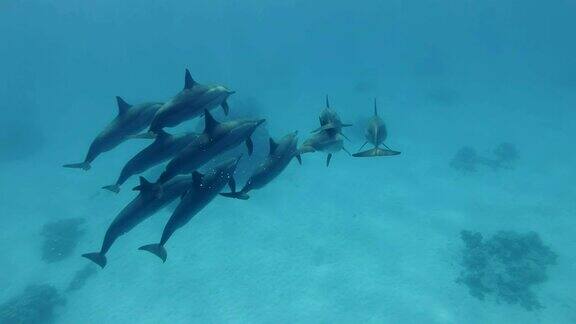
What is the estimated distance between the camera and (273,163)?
5562 millimetres

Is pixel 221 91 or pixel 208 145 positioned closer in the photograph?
pixel 208 145

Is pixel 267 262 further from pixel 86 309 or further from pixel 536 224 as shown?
pixel 536 224

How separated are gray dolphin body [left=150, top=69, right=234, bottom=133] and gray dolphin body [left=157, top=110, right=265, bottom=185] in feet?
1.46

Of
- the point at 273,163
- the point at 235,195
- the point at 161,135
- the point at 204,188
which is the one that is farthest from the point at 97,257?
the point at 273,163

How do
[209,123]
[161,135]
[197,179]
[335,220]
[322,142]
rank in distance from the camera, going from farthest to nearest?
[335,220]
[322,142]
[161,135]
[209,123]
[197,179]

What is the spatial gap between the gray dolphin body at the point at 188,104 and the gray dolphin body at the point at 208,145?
446 millimetres

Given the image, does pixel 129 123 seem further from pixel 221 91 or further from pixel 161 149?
pixel 221 91

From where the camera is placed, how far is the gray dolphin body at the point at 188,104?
211 inches

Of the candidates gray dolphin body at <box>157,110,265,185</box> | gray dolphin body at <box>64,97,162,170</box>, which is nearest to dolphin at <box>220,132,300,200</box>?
gray dolphin body at <box>157,110,265,185</box>

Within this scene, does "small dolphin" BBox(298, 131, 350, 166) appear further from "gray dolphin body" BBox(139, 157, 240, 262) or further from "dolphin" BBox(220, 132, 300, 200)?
"gray dolphin body" BBox(139, 157, 240, 262)

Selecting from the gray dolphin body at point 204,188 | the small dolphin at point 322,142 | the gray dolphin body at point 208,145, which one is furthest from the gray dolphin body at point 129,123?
the small dolphin at point 322,142

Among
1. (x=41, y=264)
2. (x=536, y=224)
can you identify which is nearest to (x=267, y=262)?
(x=41, y=264)

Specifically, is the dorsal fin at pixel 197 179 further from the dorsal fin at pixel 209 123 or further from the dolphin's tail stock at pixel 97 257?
the dolphin's tail stock at pixel 97 257

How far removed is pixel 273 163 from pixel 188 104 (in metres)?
1.40
